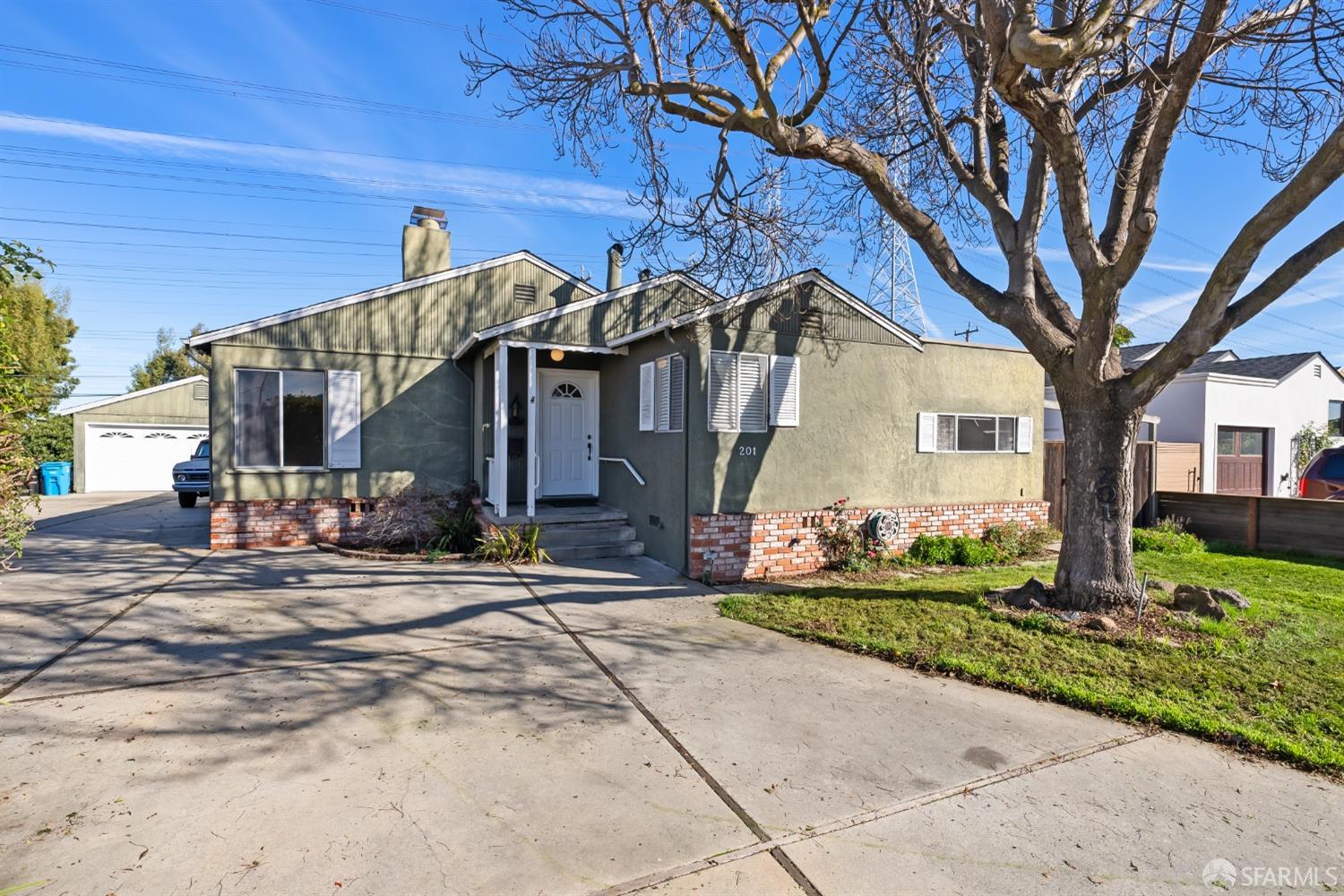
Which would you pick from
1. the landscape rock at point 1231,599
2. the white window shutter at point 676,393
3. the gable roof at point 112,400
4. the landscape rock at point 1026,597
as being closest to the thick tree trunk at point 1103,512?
the landscape rock at point 1026,597

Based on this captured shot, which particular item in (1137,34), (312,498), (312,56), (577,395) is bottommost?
(312,498)

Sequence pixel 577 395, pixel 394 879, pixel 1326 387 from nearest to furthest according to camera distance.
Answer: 1. pixel 394 879
2. pixel 577 395
3. pixel 1326 387

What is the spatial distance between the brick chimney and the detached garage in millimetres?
13231

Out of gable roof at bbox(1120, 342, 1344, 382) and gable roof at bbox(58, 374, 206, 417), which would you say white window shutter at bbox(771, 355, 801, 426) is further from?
gable roof at bbox(58, 374, 206, 417)

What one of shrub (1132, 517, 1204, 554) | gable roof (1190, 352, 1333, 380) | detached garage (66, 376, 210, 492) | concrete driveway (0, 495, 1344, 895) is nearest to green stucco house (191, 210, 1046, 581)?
shrub (1132, 517, 1204, 554)

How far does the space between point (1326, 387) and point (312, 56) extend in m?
27.1

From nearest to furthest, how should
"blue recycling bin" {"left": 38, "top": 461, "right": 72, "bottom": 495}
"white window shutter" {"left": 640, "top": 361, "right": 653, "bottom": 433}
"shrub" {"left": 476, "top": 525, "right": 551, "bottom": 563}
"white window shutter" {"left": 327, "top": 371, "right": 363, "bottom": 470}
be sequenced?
"shrub" {"left": 476, "top": 525, "right": 551, "bottom": 563}, "white window shutter" {"left": 640, "top": 361, "right": 653, "bottom": 433}, "white window shutter" {"left": 327, "top": 371, "right": 363, "bottom": 470}, "blue recycling bin" {"left": 38, "top": 461, "right": 72, "bottom": 495}

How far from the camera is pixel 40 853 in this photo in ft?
8.57

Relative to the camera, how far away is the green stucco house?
829 cm

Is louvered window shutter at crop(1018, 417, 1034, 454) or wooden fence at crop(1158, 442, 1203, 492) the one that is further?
wooden fence at crop(1158, 442, 1203, 492)

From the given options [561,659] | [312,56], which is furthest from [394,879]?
[312,56]

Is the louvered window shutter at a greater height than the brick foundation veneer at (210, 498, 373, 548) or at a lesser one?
greater

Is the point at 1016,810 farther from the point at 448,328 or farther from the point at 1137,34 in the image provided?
the point at 448,328

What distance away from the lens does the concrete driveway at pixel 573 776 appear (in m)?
2.58
